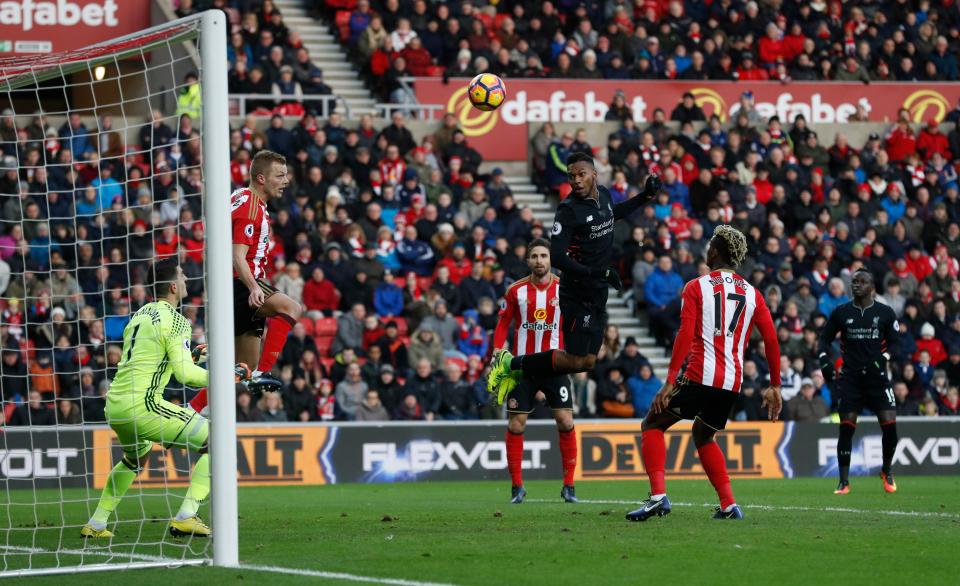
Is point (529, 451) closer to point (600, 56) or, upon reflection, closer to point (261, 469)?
point (261, 469)

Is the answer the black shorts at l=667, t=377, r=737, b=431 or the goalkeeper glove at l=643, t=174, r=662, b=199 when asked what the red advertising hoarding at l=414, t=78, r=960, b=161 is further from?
the black shorts at l=667, t=377, r=737, b=431

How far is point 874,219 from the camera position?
2631 centimetres

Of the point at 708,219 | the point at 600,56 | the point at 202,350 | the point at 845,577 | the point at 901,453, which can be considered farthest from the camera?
the point at 600,56

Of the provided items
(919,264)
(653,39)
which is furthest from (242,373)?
(653,39)

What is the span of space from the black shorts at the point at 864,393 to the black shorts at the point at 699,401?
5.76m

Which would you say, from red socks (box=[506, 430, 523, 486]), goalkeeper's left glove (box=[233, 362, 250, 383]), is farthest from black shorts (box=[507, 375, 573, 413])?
goalkeeper's left glove (box=[233, 362, 250, 383])

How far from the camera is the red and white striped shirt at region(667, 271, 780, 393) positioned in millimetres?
10586

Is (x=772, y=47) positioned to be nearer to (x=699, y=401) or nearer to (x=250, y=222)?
(x=250, y=222)

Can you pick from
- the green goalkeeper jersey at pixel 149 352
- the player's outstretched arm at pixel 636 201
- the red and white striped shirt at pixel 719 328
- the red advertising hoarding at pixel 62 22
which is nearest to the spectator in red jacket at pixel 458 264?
the red advertising hoarding at pixel 62 22

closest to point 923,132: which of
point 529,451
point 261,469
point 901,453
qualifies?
point 901,453

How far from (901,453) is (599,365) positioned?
172 inches

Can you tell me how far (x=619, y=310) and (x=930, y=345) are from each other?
16.2 ft

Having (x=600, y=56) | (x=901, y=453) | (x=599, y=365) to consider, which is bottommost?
(x=901, y=453)

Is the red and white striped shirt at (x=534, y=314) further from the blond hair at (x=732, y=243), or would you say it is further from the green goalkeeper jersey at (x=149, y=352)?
the green goalkeeper jersey at (x=149, y=352)
